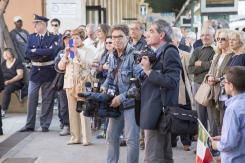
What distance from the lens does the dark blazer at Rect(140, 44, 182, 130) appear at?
5.84 metres

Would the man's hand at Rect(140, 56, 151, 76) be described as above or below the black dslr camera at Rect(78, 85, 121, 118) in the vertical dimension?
above

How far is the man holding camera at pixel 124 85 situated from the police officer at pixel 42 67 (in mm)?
3752

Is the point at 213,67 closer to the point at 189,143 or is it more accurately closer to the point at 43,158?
the point at 189,143

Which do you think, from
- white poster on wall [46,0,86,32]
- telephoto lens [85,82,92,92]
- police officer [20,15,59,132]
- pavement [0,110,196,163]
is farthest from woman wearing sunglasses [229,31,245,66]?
white poster on wall [46,0,86,32]

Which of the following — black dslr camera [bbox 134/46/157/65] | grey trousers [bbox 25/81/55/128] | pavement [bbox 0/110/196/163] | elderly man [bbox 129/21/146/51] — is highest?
elderly man [bbox 129/21/146/51]

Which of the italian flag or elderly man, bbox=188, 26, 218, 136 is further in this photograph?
elderly man, bbox=188, 26, 218, 136

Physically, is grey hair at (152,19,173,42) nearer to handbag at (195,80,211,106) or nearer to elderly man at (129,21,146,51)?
handbag at (195,80,211,106)

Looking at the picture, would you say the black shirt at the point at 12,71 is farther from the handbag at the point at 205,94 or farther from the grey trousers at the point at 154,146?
the grey trousers at the point at 154,146

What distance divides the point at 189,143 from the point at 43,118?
10.5 ft

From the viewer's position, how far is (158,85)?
586 centimetres

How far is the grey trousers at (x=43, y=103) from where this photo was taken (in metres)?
10.5

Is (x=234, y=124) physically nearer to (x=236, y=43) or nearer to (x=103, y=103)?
(x=103, y=103)

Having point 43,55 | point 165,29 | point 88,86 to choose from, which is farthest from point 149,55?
point 43,55

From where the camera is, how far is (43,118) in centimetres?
1060
